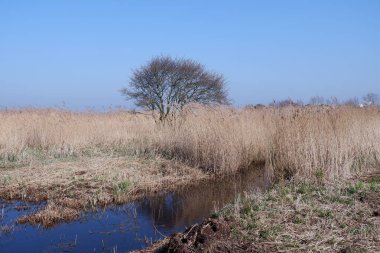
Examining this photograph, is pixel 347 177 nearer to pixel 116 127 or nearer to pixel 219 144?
pixel 219 144

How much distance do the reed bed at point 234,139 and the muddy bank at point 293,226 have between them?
164 centimetres

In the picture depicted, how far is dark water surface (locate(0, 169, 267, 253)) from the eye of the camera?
5.60 meters

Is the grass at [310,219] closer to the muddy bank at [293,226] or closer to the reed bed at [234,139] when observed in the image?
the muddy bank at [293,226]

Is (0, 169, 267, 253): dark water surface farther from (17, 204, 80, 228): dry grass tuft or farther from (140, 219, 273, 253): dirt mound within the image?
(140, 219, 273, 253): dirt mound

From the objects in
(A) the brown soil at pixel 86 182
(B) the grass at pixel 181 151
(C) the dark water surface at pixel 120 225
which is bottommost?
(C) the dark water surface at pixel 120 225

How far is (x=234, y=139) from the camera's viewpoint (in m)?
10.9

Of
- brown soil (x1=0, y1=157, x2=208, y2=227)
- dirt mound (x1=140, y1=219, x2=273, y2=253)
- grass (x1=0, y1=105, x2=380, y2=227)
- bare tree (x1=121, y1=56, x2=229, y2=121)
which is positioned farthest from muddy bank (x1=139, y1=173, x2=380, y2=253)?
bare tree (x1=121, y1=56, x2=229, y2=121)

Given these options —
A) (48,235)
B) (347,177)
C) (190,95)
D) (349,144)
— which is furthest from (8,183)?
(190,95)

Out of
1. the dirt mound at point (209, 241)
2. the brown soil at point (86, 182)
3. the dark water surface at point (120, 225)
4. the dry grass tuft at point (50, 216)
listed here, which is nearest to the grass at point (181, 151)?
the brown soil at point (86, 182)

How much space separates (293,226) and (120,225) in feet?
9.64

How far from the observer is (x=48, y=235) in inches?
237

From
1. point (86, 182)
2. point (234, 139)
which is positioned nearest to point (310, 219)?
point (86, 182)

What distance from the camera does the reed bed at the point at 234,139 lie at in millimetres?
8102

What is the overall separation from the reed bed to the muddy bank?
5.39 ft
